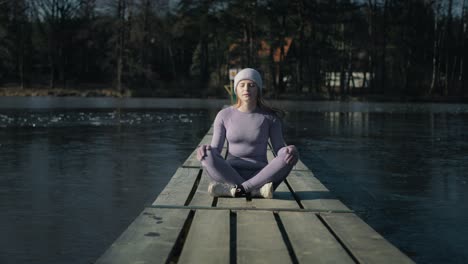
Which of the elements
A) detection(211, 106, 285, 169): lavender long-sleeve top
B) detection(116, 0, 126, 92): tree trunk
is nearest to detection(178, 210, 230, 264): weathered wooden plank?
detection(211, 106, 285, 169): lavender long-sleeve top

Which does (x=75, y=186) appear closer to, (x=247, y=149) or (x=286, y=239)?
(x=247, y=149)

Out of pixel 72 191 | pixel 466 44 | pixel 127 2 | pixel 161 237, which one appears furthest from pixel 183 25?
pixel 161 237

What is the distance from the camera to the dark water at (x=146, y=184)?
212 inches

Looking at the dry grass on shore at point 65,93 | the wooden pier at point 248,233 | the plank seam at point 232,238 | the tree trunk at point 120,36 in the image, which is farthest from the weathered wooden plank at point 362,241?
the tree trunk at point 120,36

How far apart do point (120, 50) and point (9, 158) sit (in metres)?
50.0

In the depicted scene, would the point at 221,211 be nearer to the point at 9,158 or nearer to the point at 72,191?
the point at 72,191

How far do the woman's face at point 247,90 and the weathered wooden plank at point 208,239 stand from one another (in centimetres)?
137

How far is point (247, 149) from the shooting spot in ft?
20.6

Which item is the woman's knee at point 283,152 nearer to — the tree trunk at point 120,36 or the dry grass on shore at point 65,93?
the dry grass on shore at point 65,93

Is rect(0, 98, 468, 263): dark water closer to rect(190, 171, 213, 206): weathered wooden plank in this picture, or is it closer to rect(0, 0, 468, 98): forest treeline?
rect(190, 171, 213, 206): weathered wooden plank

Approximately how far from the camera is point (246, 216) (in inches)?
201

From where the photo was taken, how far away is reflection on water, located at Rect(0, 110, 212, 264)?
17.2ft

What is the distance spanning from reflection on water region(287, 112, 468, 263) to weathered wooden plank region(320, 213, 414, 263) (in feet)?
1.91

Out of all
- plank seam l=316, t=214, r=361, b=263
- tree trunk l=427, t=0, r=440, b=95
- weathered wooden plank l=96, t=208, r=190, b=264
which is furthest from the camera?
tree trunk l=427, t=0, r=440, b=95
